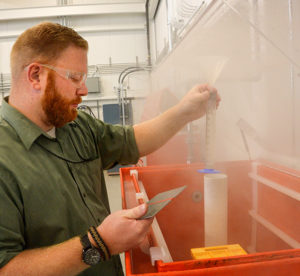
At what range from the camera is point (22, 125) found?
81 centimetres

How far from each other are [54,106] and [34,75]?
0.12 meters

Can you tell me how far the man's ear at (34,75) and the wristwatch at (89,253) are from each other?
1.69 ft

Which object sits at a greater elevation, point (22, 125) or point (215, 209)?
point (22, 125)

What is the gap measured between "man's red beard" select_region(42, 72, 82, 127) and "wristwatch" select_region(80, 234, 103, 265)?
16.6 inches

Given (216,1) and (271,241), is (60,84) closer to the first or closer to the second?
(216,1)

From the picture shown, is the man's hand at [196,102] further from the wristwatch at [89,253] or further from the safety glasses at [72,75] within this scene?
the wristwatch at [89,253]

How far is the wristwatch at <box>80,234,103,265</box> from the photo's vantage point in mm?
642

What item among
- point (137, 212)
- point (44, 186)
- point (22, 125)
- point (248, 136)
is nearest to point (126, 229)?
point (137, 212)

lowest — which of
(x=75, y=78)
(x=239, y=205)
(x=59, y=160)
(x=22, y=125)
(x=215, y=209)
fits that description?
(x=239, y=205)

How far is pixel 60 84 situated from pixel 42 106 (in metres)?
0.10

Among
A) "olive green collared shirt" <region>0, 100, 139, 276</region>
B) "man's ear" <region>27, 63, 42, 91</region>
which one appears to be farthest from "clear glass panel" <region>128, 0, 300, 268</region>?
"man's ear" <region>27, 63, 42, 91</region>

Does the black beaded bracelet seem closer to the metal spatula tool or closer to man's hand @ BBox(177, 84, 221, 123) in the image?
the metal spatula tool

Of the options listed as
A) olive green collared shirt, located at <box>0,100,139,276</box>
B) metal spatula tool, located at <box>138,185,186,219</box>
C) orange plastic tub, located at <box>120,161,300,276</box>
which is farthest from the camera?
orange plastic tub, located at <box>120,161,300,276</box>

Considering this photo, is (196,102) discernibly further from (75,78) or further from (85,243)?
(85,243)
